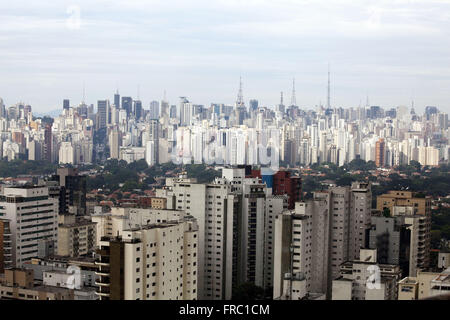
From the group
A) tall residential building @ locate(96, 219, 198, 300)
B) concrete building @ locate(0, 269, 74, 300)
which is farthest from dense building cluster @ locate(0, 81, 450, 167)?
tall residential building @ locate(96, 219, 198, 300)

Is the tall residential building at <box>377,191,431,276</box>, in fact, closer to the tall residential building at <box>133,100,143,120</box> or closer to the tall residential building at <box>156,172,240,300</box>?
the tall residential building at <box>156,172,240,300</box>

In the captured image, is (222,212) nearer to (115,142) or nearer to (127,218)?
(127,218)

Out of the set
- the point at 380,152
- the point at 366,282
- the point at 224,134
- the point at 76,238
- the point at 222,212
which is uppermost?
the point at 224,134

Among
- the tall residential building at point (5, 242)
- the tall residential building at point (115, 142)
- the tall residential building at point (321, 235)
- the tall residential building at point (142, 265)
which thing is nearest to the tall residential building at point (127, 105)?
the tall residential building at point (115, 142)

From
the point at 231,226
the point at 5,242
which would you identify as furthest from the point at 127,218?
the point at 5,242

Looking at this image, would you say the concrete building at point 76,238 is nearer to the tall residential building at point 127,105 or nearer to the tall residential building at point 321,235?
the tall residential building at point 127,105
